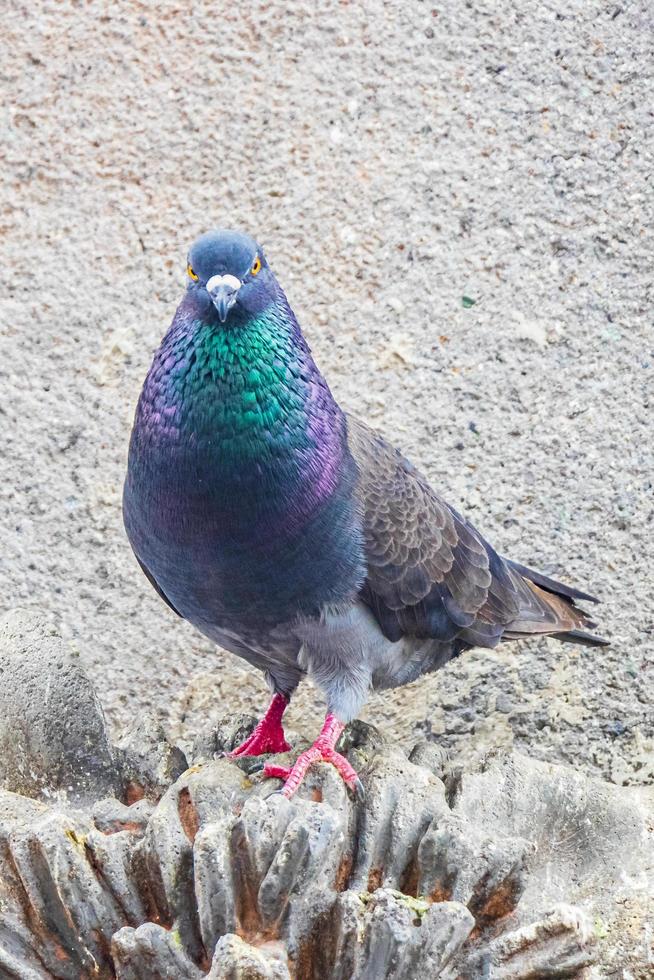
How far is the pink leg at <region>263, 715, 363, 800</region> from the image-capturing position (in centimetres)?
230

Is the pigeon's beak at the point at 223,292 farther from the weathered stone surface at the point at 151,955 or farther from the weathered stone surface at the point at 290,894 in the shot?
the weathered stone surface at the point at 151,955

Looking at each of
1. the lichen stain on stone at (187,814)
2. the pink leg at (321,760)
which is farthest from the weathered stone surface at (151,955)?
the pink leg at (321,760)

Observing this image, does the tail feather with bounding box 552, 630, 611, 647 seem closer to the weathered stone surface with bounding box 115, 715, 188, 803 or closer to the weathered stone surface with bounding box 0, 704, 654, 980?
the weathered stone surface with bounding box 0, 704, 654, 980

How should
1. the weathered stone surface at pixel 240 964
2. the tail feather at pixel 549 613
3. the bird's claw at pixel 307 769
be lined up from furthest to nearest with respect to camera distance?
1. the tail feather at pixel 549 613
2. the bird's claw at pixel 307 769
3. the weathered stone surface at pixel 240 964

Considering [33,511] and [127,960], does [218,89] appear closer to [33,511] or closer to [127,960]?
[33,511]

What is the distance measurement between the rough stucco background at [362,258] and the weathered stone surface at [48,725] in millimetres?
791

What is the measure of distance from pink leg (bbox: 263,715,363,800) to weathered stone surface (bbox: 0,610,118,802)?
13.0 inches

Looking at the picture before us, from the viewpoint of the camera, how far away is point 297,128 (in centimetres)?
357

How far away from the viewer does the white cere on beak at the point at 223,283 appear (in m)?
2.39

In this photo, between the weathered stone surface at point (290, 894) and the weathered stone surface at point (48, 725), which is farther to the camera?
the weathered stone surface at point (48, 725)

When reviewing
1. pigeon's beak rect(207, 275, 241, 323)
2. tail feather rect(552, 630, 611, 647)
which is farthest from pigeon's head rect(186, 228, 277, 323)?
tail feather rect(552, 630, 611, 647)

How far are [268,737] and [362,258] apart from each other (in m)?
1.37

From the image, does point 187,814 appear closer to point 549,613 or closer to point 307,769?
point 307,769

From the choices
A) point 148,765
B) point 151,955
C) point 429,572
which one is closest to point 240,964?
point 151,955
